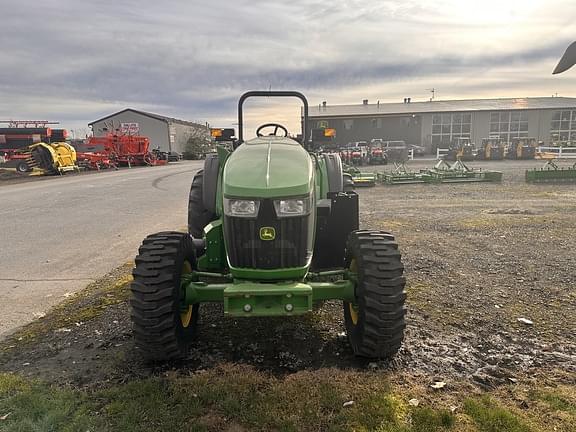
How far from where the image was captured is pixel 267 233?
332 cm

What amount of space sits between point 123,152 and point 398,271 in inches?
1231

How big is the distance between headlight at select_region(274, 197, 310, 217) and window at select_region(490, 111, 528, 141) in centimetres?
4633

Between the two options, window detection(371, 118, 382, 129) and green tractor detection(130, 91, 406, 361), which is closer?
green tractor detection(130, 91, 406, 361)

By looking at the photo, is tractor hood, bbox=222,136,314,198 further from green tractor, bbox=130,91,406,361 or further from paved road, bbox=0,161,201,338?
paved road, bbox=0,161,201,338

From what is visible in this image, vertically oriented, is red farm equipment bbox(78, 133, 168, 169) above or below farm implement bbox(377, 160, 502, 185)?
above

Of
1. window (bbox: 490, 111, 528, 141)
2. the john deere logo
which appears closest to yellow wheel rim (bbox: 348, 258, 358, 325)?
the john deere logo

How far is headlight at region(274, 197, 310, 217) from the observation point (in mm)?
3320

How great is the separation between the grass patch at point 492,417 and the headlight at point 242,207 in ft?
6.40

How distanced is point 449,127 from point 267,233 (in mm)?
45549

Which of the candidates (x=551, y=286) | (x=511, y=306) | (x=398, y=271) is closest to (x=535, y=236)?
(x=551, y=286)

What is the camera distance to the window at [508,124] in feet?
144

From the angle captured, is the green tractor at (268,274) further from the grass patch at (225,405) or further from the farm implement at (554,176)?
the farm implement at (554,176)

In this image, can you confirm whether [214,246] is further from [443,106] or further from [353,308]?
[443,106]

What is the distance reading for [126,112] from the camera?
53.1 meters
